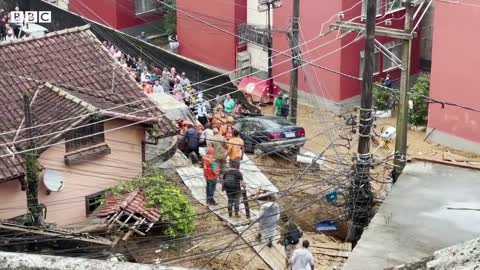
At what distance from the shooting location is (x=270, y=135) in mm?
24328

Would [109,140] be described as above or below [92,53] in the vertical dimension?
below

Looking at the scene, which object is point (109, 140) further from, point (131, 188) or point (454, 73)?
point (454, 73)

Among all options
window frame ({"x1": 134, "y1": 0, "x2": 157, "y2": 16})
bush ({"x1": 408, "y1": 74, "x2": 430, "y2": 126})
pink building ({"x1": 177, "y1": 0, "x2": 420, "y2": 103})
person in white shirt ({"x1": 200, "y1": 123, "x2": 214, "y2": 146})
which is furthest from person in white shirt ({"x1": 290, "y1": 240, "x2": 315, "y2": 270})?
window frame ({"x1": 134, "y1": 0, "x2": 157, "y2": 16})

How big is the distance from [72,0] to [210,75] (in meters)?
10.8

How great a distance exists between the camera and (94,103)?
1838 cm

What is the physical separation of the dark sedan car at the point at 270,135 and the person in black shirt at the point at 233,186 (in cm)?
593

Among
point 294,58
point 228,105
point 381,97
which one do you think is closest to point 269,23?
point 228,105

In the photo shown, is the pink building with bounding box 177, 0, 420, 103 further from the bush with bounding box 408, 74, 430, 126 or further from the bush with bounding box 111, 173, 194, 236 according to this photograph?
the bush with bounding box 111, 173, 194, 236

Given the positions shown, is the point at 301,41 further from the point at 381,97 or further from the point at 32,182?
the point at 32,182

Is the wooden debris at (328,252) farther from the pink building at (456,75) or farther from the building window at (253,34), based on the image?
the building window at (253,34)

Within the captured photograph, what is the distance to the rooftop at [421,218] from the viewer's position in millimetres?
10242

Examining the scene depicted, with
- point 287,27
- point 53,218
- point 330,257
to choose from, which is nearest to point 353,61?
point 287,27

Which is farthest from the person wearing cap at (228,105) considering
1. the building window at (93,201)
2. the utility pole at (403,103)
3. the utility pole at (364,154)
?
the utility pole at (364,154)

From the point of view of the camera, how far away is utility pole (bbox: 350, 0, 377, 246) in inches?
565
